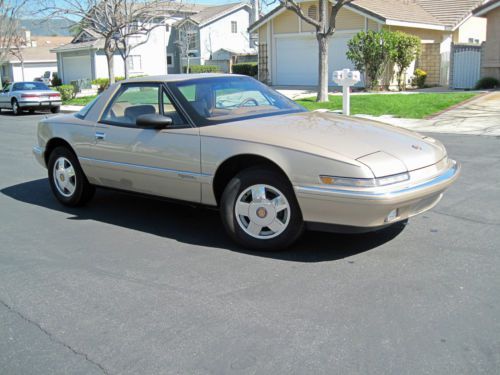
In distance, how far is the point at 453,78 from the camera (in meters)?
24.2

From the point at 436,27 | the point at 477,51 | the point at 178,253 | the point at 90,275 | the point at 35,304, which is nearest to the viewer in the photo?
the point at 35,304

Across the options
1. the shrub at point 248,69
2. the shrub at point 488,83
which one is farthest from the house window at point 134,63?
the shrub at point 488,83

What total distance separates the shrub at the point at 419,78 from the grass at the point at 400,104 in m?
7.04

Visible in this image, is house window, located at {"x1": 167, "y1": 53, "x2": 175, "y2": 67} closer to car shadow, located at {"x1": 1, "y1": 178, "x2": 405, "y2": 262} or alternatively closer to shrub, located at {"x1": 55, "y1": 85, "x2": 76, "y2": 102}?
shrub, located at {"x1": 55, "y1": 85, "x2": 76, "y2": 102}

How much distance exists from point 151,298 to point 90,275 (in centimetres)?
78

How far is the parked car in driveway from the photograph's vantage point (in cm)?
2366

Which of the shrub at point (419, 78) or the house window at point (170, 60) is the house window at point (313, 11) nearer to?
the shrub at point (419, 78)

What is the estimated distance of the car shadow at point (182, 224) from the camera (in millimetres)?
5094

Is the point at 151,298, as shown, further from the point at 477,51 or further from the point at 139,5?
the point at 139,5

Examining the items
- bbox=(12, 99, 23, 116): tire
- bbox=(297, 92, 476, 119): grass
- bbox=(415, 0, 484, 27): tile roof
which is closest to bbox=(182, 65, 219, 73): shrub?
bbox=(415, 0, 484, 27): tile roof

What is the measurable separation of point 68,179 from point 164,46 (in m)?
45.2

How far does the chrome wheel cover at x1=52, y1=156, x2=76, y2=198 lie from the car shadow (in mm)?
223

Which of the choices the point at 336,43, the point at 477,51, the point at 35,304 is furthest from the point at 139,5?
the point at 35,304

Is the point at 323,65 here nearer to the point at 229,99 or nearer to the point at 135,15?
the point at 135,15
